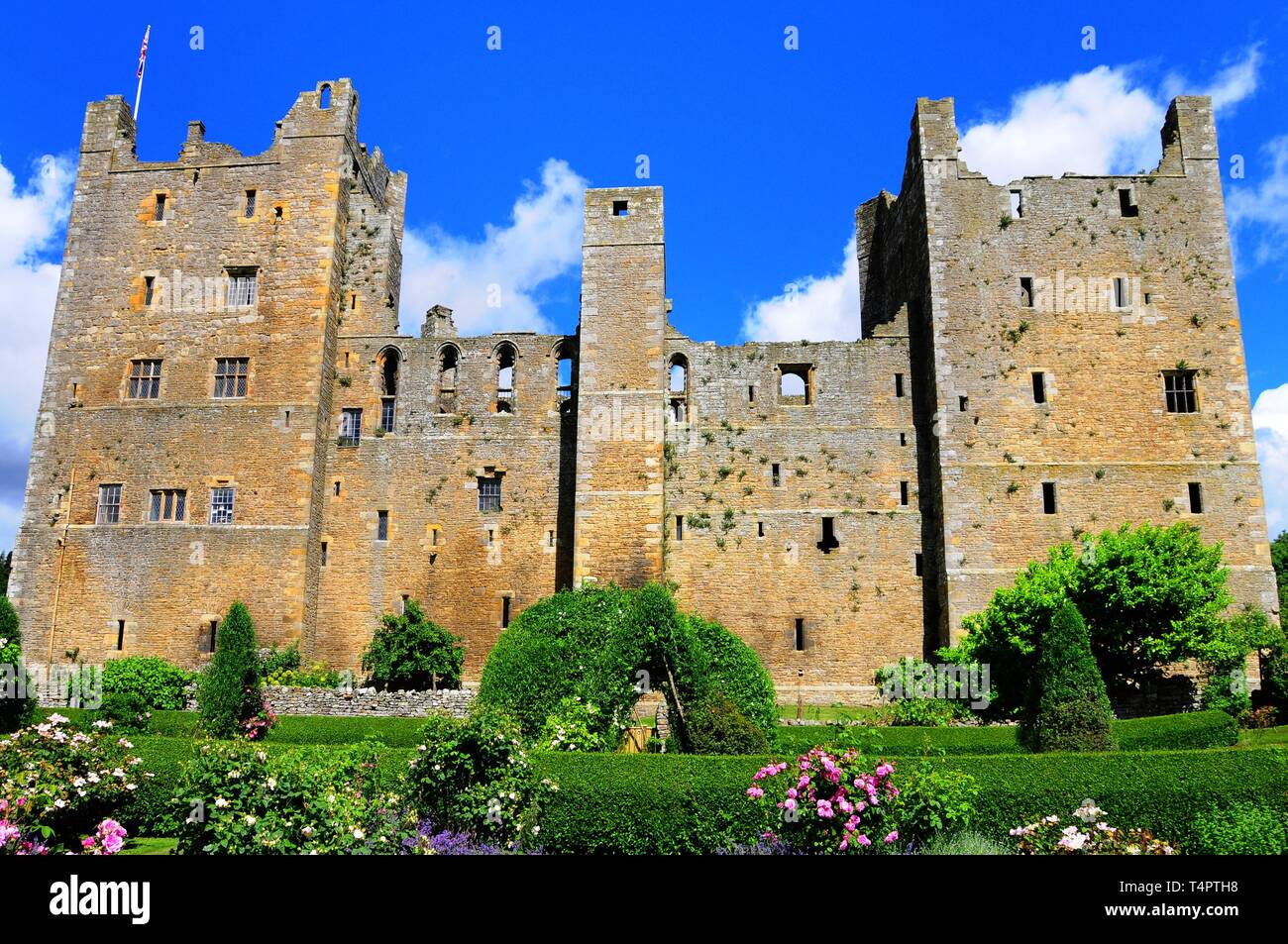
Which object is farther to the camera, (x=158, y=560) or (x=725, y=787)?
(x=158, y=560)

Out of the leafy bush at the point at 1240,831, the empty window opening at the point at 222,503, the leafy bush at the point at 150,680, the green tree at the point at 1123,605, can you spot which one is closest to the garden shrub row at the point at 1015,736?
the green tree at the point at 1123,605

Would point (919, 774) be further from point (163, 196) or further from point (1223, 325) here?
point (163, 196)

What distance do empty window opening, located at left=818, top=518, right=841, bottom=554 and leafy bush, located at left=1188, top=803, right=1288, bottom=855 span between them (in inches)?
727

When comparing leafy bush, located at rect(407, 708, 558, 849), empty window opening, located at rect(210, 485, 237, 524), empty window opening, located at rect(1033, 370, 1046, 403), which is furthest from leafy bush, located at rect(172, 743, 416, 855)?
empty window opening, located at rect(1033, 370, 1046, 403)

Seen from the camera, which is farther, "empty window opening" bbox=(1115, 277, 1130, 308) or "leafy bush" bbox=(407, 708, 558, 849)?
"empty window opening" bbox=(1115, 277, 1130, 308)

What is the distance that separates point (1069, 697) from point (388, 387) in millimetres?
24666

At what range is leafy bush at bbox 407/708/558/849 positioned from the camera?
12.0m

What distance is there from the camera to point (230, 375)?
103ft

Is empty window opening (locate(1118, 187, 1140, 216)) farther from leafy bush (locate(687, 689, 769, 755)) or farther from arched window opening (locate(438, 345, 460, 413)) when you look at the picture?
leafy bush (locate(687, 689, 769, 755))

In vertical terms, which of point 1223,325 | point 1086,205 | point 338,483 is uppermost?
point 1086,205

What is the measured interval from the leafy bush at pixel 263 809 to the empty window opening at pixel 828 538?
21893 millimetres

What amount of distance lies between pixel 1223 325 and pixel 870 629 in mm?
14895

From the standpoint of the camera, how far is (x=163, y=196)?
32969 millimetres
